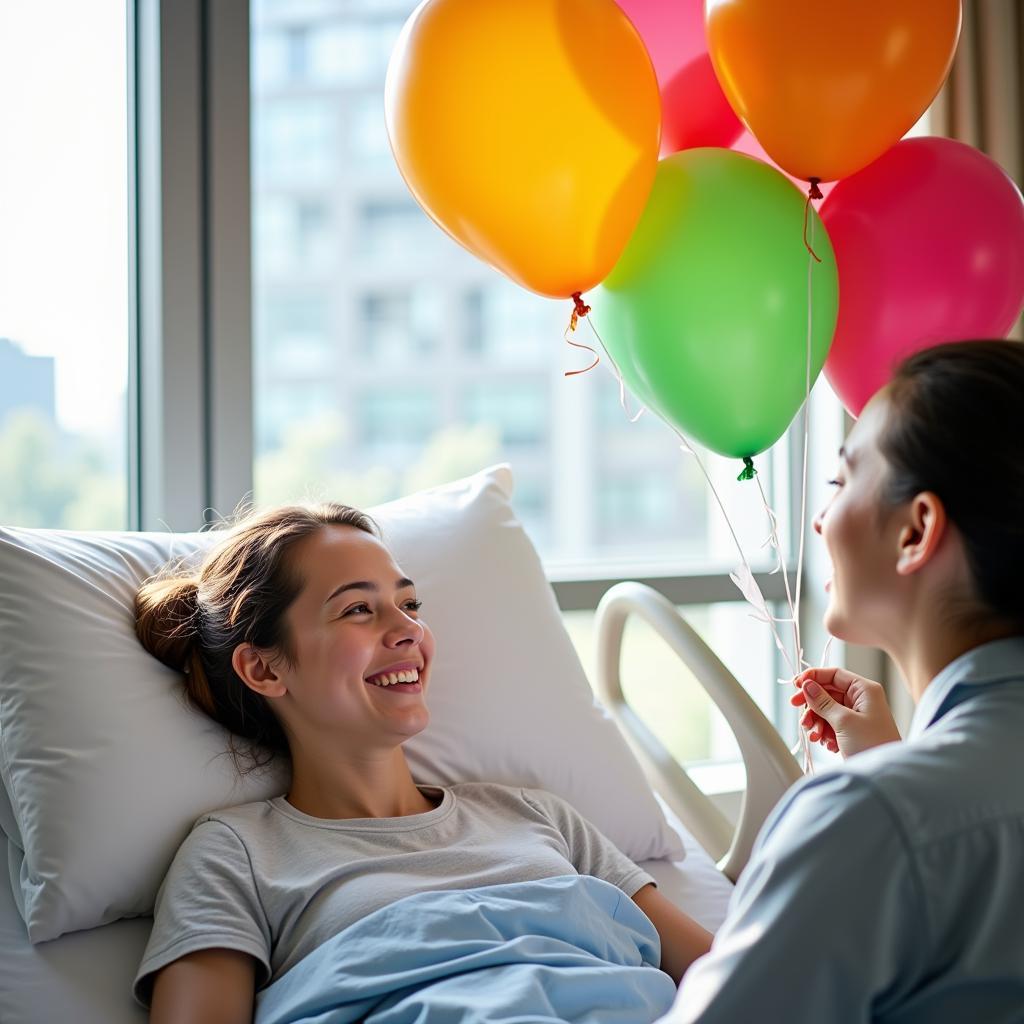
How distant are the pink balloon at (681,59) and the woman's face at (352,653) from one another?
828 mm

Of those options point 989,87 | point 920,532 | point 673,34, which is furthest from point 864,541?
point 989,87

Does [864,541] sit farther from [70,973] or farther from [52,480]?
[52,480]

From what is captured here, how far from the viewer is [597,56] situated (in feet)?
4.65

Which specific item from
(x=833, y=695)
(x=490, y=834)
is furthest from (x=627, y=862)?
(x=833, y=695)

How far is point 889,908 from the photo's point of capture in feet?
2.44

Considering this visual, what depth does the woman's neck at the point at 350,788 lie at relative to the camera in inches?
57.3

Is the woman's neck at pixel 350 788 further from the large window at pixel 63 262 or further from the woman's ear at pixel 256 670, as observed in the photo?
the large window at pixel 63 262

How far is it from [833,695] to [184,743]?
0.83m

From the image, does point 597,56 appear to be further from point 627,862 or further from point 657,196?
point 627,862

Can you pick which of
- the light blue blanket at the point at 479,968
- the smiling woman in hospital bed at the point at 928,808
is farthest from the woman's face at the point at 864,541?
the light blue blanket at the point at 479,968

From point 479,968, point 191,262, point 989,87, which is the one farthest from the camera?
point 989,87

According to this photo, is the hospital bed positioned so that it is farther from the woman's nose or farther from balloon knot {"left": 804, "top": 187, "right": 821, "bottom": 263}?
balloon knot {"left": 804, "top": 187, "right": 821, "bottom": 263}

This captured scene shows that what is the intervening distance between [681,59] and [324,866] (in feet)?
4.10

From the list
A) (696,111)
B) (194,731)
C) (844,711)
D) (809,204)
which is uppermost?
(696,111)
